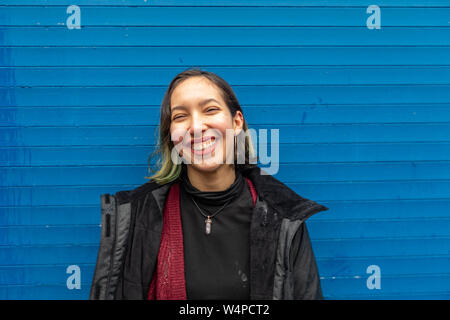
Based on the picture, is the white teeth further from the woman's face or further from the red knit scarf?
the red knit scarf

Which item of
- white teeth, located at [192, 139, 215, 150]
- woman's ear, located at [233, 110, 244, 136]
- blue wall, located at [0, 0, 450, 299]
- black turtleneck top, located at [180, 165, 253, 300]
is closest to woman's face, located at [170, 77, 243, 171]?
white teeth, located at [192, 139, 215, 150]

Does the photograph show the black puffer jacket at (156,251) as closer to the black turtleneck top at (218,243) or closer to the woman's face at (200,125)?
the black turtleneck top at (218,243)

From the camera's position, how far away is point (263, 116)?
8.86 feet

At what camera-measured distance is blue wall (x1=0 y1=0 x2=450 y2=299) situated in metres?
2.62

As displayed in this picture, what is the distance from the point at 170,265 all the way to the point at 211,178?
0.53m

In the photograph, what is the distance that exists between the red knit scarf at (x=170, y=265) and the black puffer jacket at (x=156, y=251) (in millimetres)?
39

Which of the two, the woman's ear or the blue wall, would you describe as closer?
the woman's ear

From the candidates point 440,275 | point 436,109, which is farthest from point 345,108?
point 440,275

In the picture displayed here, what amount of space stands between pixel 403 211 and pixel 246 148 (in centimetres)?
151

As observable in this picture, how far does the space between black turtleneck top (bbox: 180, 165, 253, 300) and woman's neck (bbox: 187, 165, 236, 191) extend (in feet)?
0.13

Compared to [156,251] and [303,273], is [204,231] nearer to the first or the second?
[156,251]

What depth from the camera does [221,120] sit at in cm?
185

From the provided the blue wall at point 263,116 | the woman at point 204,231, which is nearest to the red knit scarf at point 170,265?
the woman at point 204,231

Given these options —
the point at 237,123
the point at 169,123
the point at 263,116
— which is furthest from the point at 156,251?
the point at 263,116
